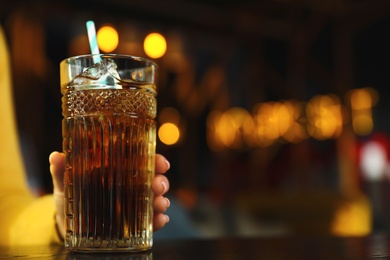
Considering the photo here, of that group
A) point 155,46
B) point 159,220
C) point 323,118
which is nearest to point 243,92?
point 323,118

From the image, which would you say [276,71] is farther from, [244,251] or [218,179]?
[244,251]

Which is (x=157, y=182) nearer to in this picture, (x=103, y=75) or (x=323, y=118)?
(x=103, y=75)

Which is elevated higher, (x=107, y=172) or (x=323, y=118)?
(x=323, y=118)

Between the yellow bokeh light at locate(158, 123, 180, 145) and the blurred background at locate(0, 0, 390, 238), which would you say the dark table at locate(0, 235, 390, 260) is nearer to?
the blurred background at locate(0, 0, 390, 238)

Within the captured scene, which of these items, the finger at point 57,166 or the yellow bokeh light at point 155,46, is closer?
the finger at point 57,166

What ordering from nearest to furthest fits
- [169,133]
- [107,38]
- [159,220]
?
1. [159,220]
2. [107,38]
3. [169,133]

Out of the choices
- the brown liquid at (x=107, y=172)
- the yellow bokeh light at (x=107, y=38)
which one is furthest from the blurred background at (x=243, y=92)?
A: the brown liquid at (x=107, y=172)

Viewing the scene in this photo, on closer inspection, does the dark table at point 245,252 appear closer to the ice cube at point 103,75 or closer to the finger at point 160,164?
the finger at point 160,164

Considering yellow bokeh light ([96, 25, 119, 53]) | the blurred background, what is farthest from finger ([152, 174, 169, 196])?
yellow bokeh light ([96, 25, 119, 53])
